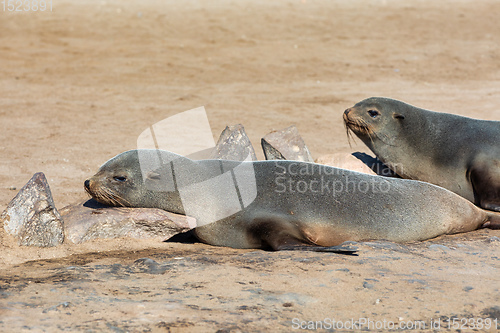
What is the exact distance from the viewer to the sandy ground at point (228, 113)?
312 cm

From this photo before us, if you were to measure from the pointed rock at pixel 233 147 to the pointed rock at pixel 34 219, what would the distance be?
6.65 feet

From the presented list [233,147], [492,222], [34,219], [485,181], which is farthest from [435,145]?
[34,219]

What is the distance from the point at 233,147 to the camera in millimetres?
6086

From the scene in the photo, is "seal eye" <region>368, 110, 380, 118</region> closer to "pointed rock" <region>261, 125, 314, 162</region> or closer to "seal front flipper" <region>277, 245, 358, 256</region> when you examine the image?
"pointed rock" <region>261, 125, 314, 162</region>

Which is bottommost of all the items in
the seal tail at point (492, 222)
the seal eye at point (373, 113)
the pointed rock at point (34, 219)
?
the seal tail at point (492, 222)

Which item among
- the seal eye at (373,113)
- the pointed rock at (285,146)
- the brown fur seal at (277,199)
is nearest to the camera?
the brown fur seal at (277,199)

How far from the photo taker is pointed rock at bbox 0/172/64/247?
432 centimetres

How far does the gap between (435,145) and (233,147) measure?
7.01 ft

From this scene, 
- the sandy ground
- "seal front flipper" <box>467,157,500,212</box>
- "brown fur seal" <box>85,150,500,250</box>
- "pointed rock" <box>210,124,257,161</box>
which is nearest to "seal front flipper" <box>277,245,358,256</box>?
the sandy ground

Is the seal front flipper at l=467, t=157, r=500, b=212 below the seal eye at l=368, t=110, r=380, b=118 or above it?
below

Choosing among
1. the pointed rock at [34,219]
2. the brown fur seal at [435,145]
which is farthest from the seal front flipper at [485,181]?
the pointed rock at [34,219]

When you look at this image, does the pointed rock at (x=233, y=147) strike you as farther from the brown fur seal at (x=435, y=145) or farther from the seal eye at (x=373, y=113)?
the seal eye at (x=373, y=113)

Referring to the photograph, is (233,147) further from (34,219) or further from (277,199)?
(34,219)

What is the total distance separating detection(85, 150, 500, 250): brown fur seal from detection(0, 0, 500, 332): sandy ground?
26 cm
